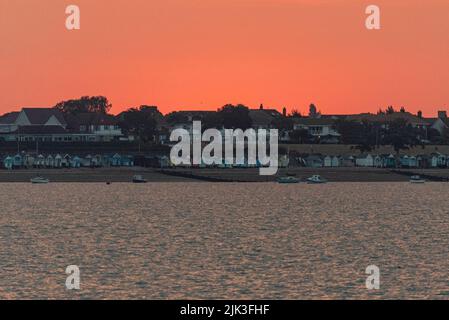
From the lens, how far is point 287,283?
69.1 m

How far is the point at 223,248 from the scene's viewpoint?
91188 mm

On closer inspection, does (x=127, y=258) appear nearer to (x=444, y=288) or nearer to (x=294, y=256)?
(x=294, y=256)

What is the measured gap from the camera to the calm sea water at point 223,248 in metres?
67.2

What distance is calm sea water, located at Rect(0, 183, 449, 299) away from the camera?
67188mm

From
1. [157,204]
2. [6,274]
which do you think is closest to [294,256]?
[6,274]

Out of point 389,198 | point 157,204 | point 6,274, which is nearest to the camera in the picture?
point 6,274

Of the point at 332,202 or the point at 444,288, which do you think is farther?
the point at 332,202

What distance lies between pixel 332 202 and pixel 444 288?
9930 centimetres
